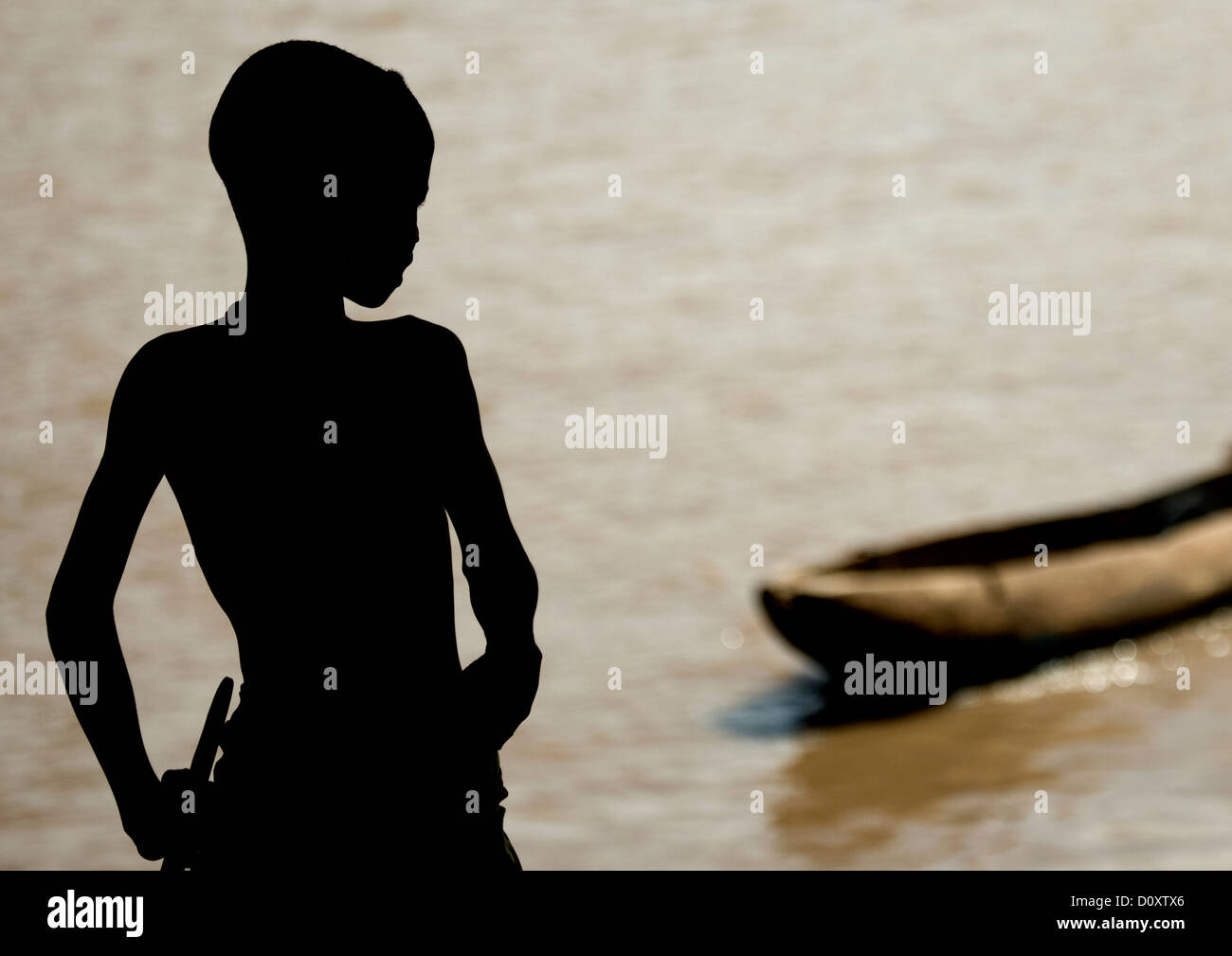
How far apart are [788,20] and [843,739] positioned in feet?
50.8

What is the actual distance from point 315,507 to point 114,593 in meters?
0.24

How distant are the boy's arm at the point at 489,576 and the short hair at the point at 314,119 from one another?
23 centimetres

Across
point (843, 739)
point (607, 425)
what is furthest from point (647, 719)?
point (607, 425)

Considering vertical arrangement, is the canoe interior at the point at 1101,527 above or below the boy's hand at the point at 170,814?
above

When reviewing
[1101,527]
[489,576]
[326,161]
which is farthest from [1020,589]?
[326,161]

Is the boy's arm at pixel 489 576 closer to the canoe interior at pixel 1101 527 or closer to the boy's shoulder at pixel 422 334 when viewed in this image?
the boy's shoulder at pixel 422 334

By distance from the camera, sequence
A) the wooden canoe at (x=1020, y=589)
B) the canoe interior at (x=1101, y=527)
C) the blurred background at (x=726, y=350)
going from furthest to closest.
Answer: the canoe interior at (x=1101, y=527) < the wooden canoe at (x=1020, y=589) < the blurred background at (x=726, y=350)

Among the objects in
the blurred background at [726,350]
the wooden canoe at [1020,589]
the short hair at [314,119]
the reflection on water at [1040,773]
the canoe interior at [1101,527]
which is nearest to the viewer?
the short hair at [314,119]

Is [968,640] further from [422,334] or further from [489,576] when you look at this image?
[422,334]

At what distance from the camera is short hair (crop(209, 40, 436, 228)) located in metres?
1.81

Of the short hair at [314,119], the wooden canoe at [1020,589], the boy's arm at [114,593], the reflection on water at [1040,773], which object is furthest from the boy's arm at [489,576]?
the wooden canoe at [1020,589]

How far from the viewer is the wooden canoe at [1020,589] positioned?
7.35 metres

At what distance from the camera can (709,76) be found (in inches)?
757

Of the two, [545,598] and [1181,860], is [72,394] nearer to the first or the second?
[545,598]
